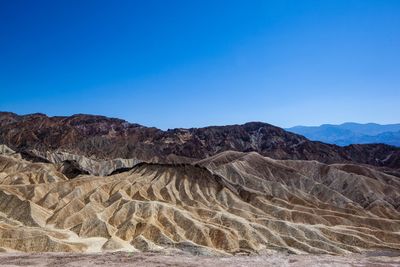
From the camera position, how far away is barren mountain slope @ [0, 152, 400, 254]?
249 ft

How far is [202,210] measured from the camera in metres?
98.2

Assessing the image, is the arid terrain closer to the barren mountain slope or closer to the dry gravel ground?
the dry gravel ground

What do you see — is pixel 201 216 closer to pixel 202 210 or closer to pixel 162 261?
pixel 202 210

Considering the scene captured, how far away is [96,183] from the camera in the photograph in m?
119

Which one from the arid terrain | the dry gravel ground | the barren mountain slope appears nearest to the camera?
the dry gravel ground

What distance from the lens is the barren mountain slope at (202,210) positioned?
2982 inches

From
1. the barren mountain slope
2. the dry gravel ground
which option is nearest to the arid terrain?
the dry gravel ground

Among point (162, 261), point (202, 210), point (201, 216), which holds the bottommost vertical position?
point (201, 216)

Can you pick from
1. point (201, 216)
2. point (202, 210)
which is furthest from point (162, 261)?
point (202, 210)

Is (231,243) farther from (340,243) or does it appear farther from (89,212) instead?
(89,212)

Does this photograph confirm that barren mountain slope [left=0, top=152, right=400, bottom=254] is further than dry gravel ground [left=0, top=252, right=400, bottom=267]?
Yes

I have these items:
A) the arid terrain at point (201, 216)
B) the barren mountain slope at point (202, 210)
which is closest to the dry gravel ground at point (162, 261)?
the arid terrain at point (201, 216)

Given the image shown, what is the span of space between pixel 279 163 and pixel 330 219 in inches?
2415

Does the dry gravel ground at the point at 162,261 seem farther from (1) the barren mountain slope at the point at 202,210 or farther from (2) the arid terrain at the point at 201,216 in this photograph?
(1) the barren mountain slope at the point at 202,210
